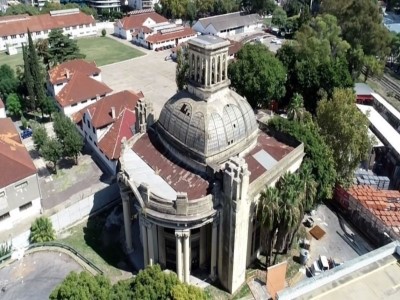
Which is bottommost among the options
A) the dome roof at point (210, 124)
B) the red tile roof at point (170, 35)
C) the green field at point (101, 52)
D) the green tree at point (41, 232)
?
the green tree at point (41, 232)

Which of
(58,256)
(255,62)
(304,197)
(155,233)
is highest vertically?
(255,62)

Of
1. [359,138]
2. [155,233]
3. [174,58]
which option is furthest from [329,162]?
[174,58]

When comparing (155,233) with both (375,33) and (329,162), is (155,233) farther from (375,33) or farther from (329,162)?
(375,33)

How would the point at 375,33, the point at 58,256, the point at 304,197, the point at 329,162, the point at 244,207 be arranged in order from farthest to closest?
the point at 375,33 < the point at 329,162 < the point at 58,256 < the point at 304,197 < the point at 244,207

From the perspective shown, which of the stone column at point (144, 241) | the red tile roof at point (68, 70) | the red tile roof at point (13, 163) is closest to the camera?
the stone column at point (144, 241)

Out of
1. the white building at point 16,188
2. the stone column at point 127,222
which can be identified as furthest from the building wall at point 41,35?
the stone column at point 127,222

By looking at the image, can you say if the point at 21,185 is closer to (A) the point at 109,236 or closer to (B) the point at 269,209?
(A) the point at 109,236

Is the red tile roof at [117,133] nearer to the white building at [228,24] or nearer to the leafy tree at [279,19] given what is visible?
the white building at [228,24]
